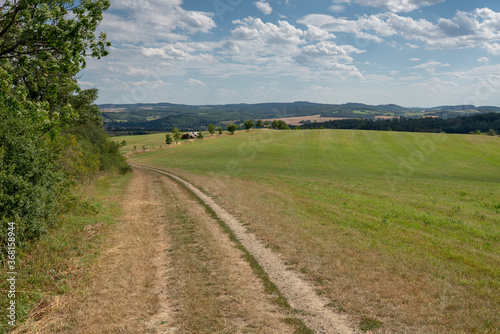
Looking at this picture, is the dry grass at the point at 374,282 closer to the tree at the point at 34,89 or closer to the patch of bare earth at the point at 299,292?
the patch of bare earth at the point at 299,292

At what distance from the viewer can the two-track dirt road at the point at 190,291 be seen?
715 centimetres

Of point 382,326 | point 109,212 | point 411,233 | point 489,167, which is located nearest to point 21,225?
point 109,212

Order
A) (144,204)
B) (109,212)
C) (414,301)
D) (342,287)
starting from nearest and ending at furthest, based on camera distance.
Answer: (414,301) → (342,287) → (109,212) → (144,204)

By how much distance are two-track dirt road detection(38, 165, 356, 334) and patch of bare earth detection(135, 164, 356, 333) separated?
23 mm

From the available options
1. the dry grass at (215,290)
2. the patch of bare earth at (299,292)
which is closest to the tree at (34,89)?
the dry grass at (215,290)

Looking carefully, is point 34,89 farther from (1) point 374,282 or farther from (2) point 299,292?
(1) point 374,282

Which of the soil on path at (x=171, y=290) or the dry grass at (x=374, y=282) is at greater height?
the dry grass at (x=374, y=282)

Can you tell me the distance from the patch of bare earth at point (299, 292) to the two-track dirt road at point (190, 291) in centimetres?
2

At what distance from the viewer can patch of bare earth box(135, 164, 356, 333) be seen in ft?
23.3

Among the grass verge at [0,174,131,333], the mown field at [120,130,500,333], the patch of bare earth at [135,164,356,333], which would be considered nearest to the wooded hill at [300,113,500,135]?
the mown field at [120,130,500,333]

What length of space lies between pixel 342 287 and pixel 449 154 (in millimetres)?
87123

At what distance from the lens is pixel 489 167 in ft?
212

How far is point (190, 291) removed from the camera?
28.4 feet

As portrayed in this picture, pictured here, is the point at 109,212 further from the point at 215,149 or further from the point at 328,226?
the point at 215,149
